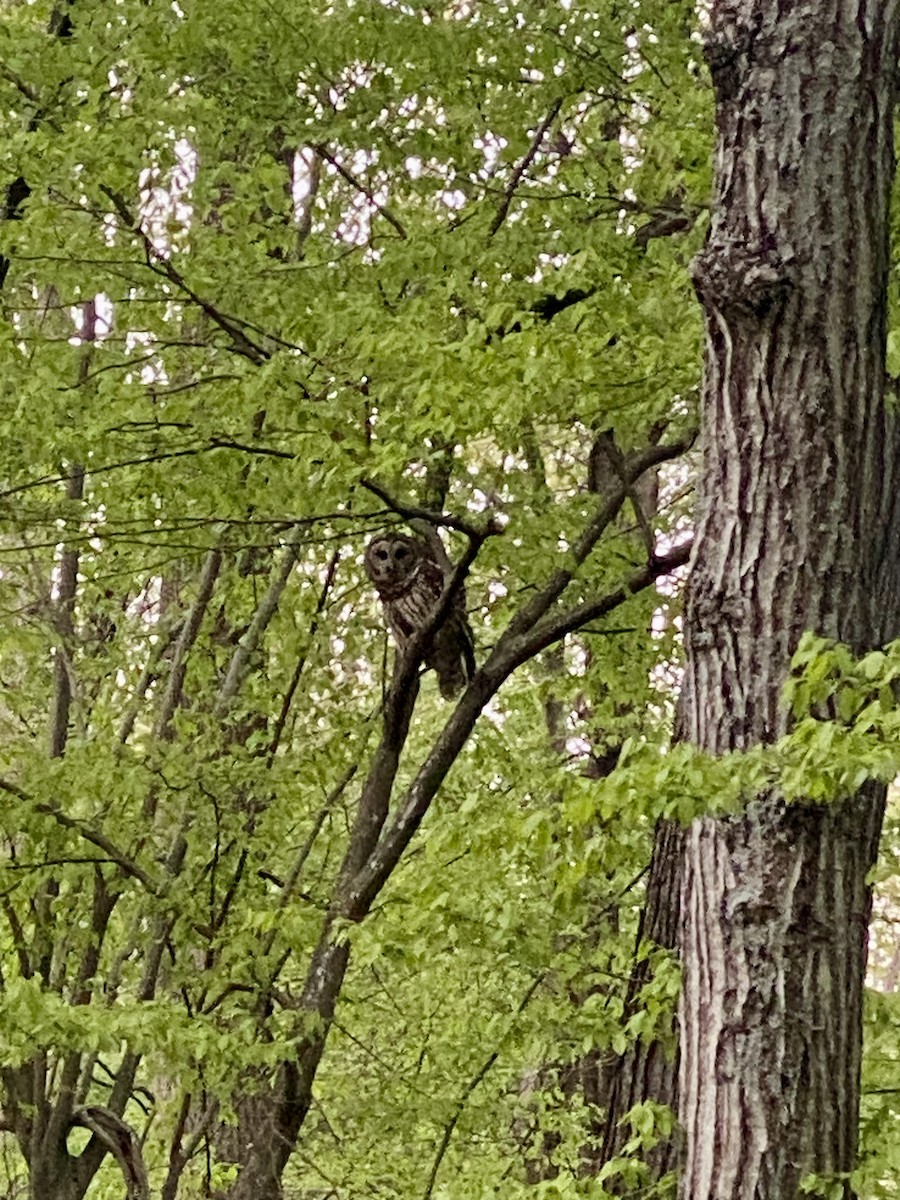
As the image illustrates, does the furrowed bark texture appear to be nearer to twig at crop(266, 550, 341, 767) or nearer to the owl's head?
the owl's head

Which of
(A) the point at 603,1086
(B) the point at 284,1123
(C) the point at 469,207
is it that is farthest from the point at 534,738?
(C) the point at 469,207

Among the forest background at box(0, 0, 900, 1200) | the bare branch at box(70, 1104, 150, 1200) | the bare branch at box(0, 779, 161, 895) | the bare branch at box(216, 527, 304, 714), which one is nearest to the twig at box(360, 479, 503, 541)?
the forest background at box(0, 0, 900, 1200)

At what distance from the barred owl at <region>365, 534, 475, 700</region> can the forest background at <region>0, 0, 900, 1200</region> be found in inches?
6.5

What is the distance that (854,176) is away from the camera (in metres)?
2.82

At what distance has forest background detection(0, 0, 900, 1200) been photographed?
379 centimetres

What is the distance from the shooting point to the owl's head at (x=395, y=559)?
199 inches

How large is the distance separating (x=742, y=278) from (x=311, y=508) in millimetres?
1951

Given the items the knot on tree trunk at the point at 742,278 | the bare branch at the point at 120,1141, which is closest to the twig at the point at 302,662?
the bare branch at the point at 120,1141

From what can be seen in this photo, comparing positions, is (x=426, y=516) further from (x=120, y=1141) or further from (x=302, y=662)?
(x=120, y=1141)

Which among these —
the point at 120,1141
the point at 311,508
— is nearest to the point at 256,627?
the point at 311,508

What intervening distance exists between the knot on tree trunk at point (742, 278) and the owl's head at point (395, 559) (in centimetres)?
236

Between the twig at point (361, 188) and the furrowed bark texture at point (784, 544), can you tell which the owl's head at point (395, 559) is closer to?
the twig at point (361, 188)

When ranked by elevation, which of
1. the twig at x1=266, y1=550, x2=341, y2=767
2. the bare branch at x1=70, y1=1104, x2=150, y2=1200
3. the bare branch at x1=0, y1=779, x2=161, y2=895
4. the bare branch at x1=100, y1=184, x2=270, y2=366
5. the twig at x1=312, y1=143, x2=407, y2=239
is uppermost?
the twig at x1=312, y1=143, x2=407, y2=239

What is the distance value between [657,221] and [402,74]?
934 millimetres
